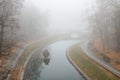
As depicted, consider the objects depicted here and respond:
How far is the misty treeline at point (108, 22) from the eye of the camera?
5507 centimetres

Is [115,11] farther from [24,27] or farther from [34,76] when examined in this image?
[24,27]

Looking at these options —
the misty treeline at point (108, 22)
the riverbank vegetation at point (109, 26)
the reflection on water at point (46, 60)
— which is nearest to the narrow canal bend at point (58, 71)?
the reflection on water at point (46, 60)

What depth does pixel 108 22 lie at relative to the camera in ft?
198

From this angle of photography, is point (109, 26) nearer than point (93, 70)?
No

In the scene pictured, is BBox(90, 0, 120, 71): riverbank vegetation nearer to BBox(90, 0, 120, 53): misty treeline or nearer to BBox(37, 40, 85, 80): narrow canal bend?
BBox(90, 0, 120, 53): misty treeline

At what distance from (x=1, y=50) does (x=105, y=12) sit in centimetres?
2744

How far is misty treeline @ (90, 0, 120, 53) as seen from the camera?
2168 inches

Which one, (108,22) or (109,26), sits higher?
(108,22)

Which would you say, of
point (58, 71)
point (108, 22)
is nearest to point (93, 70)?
point (58, 71)

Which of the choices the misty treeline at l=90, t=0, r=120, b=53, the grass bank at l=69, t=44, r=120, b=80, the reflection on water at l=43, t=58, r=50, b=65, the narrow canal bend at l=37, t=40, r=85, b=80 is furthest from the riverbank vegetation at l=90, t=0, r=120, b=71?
the reflection on water at l=43, t=58, r=50, b=65

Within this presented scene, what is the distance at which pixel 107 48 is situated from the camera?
60656 mm

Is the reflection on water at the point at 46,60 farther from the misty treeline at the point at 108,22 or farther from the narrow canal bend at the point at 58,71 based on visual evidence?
the misty treeline at the point at 108,22

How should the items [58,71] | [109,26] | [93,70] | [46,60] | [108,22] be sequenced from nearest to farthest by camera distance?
1. [93,70]
2. [58,71]
3. [108,22]
4. [46,60]
5. [109,26]

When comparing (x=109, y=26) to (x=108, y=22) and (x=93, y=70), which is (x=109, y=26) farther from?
(x=93, y=70)
